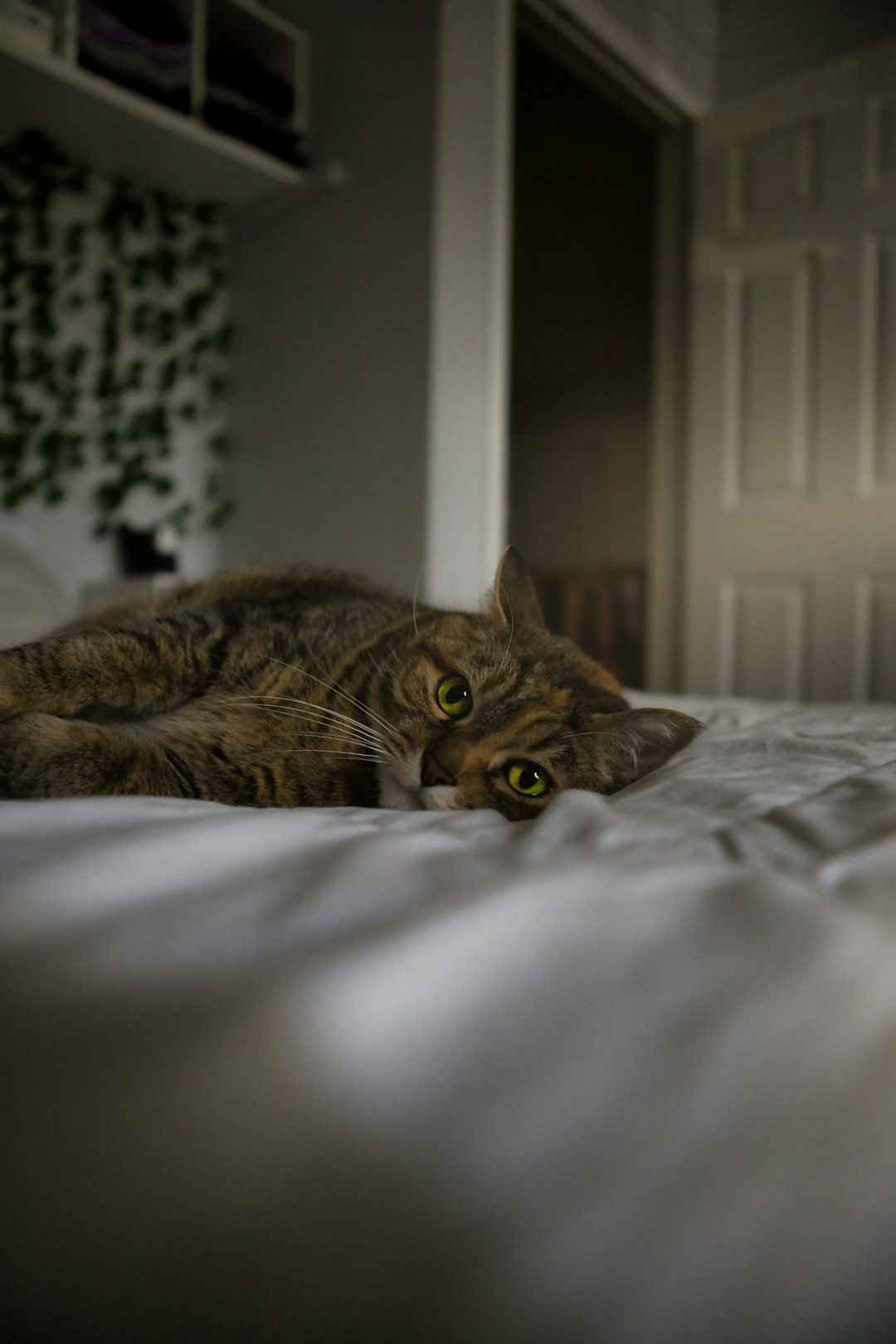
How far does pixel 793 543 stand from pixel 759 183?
59.6 inches

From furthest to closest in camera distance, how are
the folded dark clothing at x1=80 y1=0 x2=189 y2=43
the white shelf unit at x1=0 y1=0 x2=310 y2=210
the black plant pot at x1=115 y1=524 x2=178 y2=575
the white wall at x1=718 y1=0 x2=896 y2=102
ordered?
the white wall at x1=718 y1=0 x2=896 y2=102 → the black plant pot at x1=115 y1=524 x2=178 y2=575 → the folded dark clothing at x1=80 y1=0 x2=189 y2=43 → the white shelf unit at x1=0 y1=0 x2=310 y2=210

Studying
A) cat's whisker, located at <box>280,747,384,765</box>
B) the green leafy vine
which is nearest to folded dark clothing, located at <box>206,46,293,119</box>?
the green leafy vine

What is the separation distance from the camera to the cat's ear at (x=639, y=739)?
84 cm

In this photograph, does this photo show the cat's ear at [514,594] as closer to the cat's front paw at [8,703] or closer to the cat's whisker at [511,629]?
the cat's whisker at [511,629]

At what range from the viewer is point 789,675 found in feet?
11.5

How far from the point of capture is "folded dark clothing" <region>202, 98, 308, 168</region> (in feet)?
9.12

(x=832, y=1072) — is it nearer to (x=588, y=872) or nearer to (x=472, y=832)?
(x=588, y=872)

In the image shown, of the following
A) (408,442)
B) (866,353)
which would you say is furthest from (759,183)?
(408,442)

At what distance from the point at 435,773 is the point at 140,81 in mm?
2672

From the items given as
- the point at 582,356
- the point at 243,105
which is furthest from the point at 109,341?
the point at 582,356

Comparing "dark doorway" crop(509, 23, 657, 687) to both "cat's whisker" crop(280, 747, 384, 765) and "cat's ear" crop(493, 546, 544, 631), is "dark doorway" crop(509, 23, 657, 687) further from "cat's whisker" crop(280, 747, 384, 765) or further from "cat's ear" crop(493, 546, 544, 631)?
"cat's whisker" crop(280, 747, 384, 765)

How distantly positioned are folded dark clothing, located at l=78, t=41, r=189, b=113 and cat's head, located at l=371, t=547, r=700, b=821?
2459 millimetres

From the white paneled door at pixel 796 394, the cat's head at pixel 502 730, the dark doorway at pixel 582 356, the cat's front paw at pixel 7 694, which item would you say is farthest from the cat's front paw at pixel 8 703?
the dark doorway at pixel 582 356

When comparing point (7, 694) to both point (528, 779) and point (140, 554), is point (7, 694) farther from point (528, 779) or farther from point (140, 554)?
point (140, 554)
